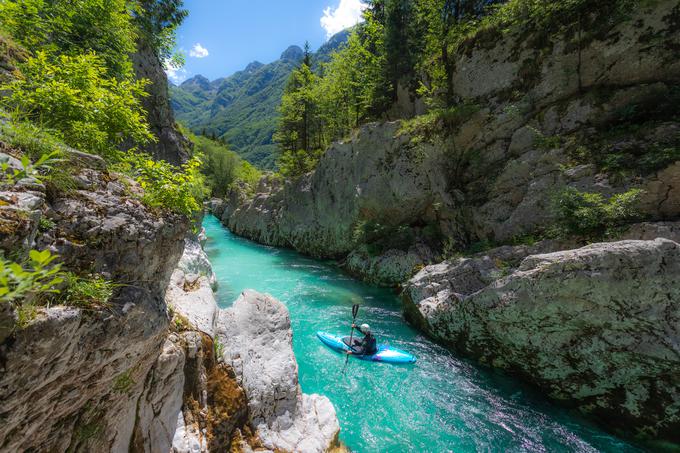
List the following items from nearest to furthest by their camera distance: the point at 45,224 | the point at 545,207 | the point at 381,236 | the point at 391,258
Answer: the point at 45,224 → the point at 545,207 → the point at 391,258 → the point at 381,236

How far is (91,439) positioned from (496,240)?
1423 cm

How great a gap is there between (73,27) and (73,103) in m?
3.63

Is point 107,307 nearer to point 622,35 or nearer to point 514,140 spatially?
point 514,140

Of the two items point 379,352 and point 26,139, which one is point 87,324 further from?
point 379,352

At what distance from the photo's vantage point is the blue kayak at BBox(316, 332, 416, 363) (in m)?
9.78

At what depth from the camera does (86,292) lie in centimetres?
267

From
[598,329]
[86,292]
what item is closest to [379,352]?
[598,329]

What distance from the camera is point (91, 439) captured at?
3.17 meters

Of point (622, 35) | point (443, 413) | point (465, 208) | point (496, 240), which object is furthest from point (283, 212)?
point (622, 35)

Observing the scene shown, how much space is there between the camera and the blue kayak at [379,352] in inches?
385

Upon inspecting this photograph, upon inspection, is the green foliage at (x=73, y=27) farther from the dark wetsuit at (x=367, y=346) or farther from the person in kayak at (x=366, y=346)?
the dark wetsuit at (x=367, y=346)

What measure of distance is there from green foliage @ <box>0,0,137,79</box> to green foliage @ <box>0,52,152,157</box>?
92 cm

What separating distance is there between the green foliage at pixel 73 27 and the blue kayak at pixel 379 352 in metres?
9.91

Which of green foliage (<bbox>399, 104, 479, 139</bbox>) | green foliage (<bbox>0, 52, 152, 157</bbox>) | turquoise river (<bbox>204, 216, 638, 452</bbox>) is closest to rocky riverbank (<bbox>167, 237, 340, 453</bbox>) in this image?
turquoise river (<bbox>204, 216, 638, 452</bbox>)
